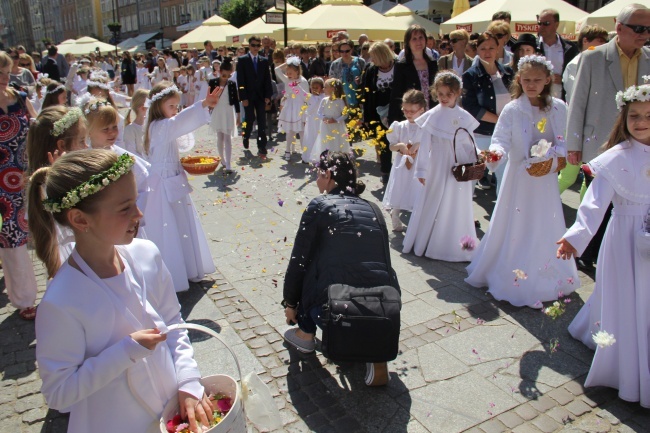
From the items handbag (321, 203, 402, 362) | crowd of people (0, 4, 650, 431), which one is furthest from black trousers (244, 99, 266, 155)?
handbag (321, 203, 402, 362)

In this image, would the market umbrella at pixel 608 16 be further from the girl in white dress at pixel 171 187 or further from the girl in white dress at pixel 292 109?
the girl in white dress at pixel 171 187

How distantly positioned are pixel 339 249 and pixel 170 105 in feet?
8.06

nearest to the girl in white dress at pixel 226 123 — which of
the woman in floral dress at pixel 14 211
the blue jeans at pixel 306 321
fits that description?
the woman in floral dress at pixel 14 211

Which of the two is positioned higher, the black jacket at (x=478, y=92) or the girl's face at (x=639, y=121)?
Answer: the girl's face at (x=639, y=121)

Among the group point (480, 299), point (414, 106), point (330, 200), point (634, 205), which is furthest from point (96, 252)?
point (414, 106)

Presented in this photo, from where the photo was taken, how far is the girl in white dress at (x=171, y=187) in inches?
193

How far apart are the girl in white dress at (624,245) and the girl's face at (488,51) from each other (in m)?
3.67

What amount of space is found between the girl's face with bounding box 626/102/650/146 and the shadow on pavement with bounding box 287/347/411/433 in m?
2.31

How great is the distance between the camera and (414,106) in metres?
6.52

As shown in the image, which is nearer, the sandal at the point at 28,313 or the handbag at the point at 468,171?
the sandal at the point at 28,313

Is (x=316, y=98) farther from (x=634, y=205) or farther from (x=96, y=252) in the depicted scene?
(x=96, y=252)

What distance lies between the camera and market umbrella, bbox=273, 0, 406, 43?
48.0 feet

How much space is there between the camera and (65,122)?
12.2 ft

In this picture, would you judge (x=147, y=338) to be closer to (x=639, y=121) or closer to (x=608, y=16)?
(x=639, y=121)
